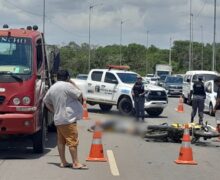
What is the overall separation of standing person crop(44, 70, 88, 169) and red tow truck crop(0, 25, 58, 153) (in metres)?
1.17

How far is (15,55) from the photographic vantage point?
1344 centimetres

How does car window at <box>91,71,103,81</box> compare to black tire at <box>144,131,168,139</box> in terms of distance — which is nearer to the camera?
black tire at <box>144,131,168,139</box>

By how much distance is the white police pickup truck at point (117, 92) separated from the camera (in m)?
27.2

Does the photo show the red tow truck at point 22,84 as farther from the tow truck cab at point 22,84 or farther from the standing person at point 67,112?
the standing person at point 67,112

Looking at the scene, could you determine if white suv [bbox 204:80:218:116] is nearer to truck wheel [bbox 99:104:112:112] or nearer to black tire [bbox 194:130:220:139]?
truck wheel [bbox 99:104:112:112]

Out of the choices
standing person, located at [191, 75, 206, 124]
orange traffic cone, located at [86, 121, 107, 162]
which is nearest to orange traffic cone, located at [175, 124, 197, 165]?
orange traffic cone, located at [86, 121, 107, 162]

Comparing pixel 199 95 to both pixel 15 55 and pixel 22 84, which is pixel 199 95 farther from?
pixel 22 84

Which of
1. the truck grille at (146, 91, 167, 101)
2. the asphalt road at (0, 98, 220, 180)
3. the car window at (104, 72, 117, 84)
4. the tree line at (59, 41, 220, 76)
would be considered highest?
the tree line at (59, 41, 220, 76)

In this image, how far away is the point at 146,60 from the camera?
132500 millimetres

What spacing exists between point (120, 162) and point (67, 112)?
1.91m

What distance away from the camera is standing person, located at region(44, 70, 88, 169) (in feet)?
37.9

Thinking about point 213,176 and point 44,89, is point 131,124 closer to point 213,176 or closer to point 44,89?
point 44,89

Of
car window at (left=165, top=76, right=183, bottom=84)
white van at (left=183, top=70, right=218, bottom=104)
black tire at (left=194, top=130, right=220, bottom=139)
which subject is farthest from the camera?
car window at (left=165, top=76, right=183, bottom=84)

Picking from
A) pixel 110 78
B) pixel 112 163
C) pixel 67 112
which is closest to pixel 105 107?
pixel 110 78
